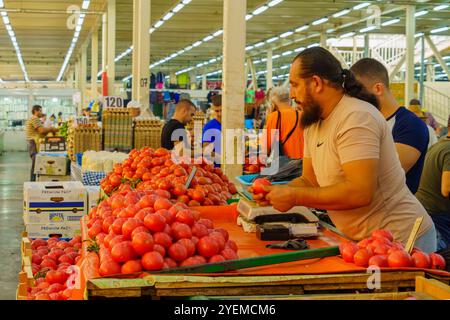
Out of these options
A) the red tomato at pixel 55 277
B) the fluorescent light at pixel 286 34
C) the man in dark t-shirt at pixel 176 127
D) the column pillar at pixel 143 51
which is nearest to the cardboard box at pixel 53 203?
the man in dark t-shirt at pixel 176 127

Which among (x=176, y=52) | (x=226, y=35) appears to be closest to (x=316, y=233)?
(x=226, y=35)

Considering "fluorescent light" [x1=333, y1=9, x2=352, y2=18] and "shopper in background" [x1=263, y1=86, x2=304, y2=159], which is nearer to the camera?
"shopper in background" [x1=263, y1=86, x2=304, y2=159]

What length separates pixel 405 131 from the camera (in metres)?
3.87

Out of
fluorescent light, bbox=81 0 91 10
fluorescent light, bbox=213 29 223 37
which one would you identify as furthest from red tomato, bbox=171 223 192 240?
fluorescent light, bbox=213 29 223 37

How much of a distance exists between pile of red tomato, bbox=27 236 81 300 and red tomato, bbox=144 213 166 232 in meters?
0.81

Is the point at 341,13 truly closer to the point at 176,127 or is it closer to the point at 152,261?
the point at 176,127

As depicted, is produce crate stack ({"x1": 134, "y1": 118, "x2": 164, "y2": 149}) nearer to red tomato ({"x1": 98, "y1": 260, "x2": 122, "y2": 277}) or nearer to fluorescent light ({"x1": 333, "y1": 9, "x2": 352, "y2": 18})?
red tomato ({"x1": 98, "y1": 260, "x2": 122, "y2": 277})

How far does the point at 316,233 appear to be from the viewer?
135 inches

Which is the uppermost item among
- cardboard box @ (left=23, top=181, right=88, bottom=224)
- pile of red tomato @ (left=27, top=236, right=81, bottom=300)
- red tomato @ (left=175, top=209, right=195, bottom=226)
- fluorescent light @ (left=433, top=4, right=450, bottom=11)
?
fluorescent light @ (left=433, top=4, right=450, bottom=11)

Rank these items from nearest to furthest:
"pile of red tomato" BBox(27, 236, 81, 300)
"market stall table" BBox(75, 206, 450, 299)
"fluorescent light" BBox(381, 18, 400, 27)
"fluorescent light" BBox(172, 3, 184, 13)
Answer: "market stall table" BBox(75, 206, 450, 299) → "pile of red tomato" BBox(27, 236, 81, 300) → "fluorescent light" BBox(172, 3, 184, 13) → "fluorescent light" BBox(381, 18, 400, 27)

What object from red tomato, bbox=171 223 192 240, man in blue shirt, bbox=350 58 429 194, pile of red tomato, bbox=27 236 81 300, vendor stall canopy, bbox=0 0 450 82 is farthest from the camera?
vendor stall canopy, bbox=0 0 450 82

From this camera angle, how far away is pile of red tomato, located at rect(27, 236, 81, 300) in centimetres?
366

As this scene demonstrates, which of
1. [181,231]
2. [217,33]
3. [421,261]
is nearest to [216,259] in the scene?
[181,231]

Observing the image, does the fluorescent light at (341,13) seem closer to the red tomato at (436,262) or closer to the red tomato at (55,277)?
the red tomato at (55,277)
